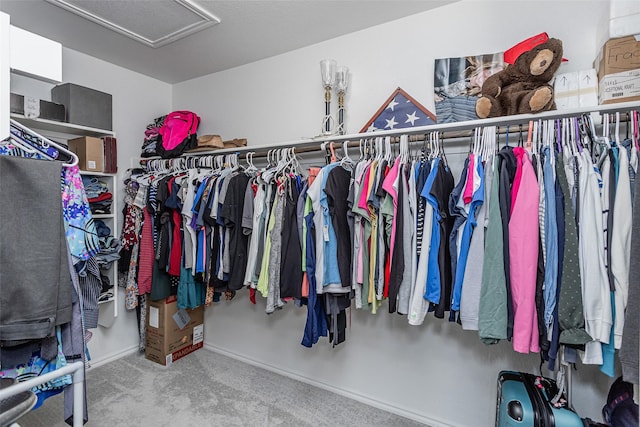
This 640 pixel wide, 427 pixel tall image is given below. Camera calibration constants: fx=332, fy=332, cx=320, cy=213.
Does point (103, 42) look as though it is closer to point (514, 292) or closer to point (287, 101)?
point (287, 101)

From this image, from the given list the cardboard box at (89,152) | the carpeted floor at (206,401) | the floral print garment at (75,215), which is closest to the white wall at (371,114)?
the carpeted floor at (206,401)

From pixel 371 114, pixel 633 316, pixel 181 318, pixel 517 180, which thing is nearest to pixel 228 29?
pixel 371 114

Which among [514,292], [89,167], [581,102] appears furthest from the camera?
[89,167]

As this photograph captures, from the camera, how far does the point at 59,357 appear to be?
3.77 ft

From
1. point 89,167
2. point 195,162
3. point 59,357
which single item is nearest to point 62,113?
point 89,167

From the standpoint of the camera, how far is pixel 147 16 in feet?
6.68

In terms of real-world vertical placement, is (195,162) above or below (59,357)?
above

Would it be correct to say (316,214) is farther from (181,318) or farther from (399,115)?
(181,318)

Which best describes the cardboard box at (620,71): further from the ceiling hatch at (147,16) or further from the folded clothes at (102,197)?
the folded clothes at (102,197)

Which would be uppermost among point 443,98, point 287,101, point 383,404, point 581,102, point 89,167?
point 287,101

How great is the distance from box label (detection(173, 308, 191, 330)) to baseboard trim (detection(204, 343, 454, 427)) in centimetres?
36

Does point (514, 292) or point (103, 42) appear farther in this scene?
point (103, 42)

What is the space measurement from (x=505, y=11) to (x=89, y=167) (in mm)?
2794

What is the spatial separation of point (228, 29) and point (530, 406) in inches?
103
